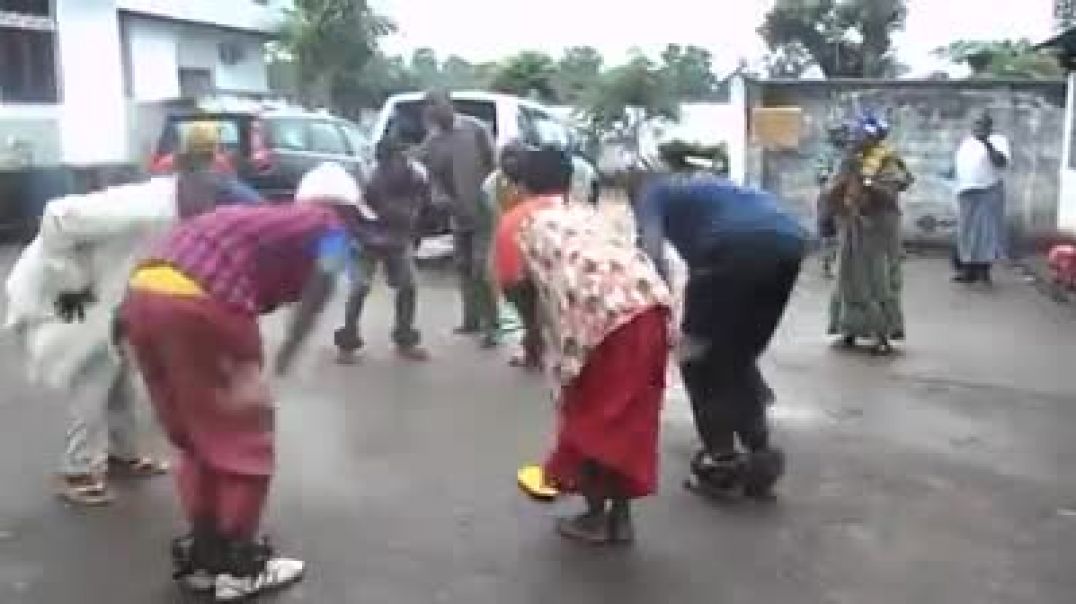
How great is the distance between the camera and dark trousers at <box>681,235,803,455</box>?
524 centimetres

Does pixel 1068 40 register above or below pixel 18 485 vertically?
above

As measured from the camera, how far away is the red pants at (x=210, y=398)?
4.04 meters

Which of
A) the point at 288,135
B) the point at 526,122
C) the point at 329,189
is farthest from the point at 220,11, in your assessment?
the point at 329,189

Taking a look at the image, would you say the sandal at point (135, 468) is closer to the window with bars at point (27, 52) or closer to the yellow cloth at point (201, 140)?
the yellow cloth at point (201, 140)

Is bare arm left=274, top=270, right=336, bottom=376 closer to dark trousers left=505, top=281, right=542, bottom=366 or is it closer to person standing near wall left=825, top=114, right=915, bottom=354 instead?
dark trousers left=505, top=281, right=542, bottom=366

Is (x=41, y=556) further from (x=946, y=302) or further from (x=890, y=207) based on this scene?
(x=946, y=302)

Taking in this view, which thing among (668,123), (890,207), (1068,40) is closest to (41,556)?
(890,207)

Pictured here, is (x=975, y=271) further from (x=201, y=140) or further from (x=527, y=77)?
(x=527, y=77)

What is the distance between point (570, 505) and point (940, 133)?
1090 centimetres

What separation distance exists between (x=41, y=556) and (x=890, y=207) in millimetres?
5589

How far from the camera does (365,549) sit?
476cm

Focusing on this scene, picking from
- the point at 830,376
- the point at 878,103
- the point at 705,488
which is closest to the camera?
the point at 705,488

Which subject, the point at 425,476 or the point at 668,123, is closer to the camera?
the point at 425,476

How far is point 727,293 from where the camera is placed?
5.25 metres
